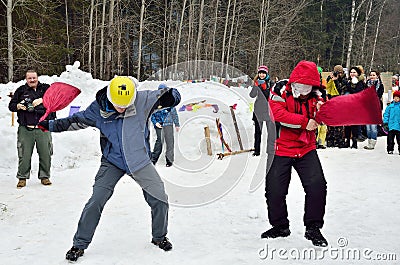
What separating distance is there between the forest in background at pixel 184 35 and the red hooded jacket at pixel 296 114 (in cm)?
1424

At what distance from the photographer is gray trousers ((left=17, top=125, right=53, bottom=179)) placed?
22.4 feet

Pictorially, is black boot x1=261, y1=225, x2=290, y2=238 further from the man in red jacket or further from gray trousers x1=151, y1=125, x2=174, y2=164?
gray trousers x1=151, y1=125, x2=174, y2=164

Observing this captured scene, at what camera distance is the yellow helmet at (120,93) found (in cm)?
391

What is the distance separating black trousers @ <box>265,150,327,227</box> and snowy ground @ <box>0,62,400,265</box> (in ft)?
0.86

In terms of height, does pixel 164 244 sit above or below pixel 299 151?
below

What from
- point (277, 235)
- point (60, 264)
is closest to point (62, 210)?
point (60, 264)

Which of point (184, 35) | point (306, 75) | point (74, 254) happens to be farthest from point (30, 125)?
point (184, 35)

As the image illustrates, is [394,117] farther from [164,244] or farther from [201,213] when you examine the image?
[164,244]

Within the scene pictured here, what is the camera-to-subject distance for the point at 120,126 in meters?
4.07

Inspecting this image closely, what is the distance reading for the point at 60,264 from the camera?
3914 millimetres

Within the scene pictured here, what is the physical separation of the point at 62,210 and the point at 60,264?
183 cm

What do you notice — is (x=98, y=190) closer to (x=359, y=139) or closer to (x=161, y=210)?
(x=161, y=210)

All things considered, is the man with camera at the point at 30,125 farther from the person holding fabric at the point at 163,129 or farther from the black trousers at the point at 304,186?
the black trousers at the point at 304,186

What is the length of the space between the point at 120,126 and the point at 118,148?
0.68 ft
